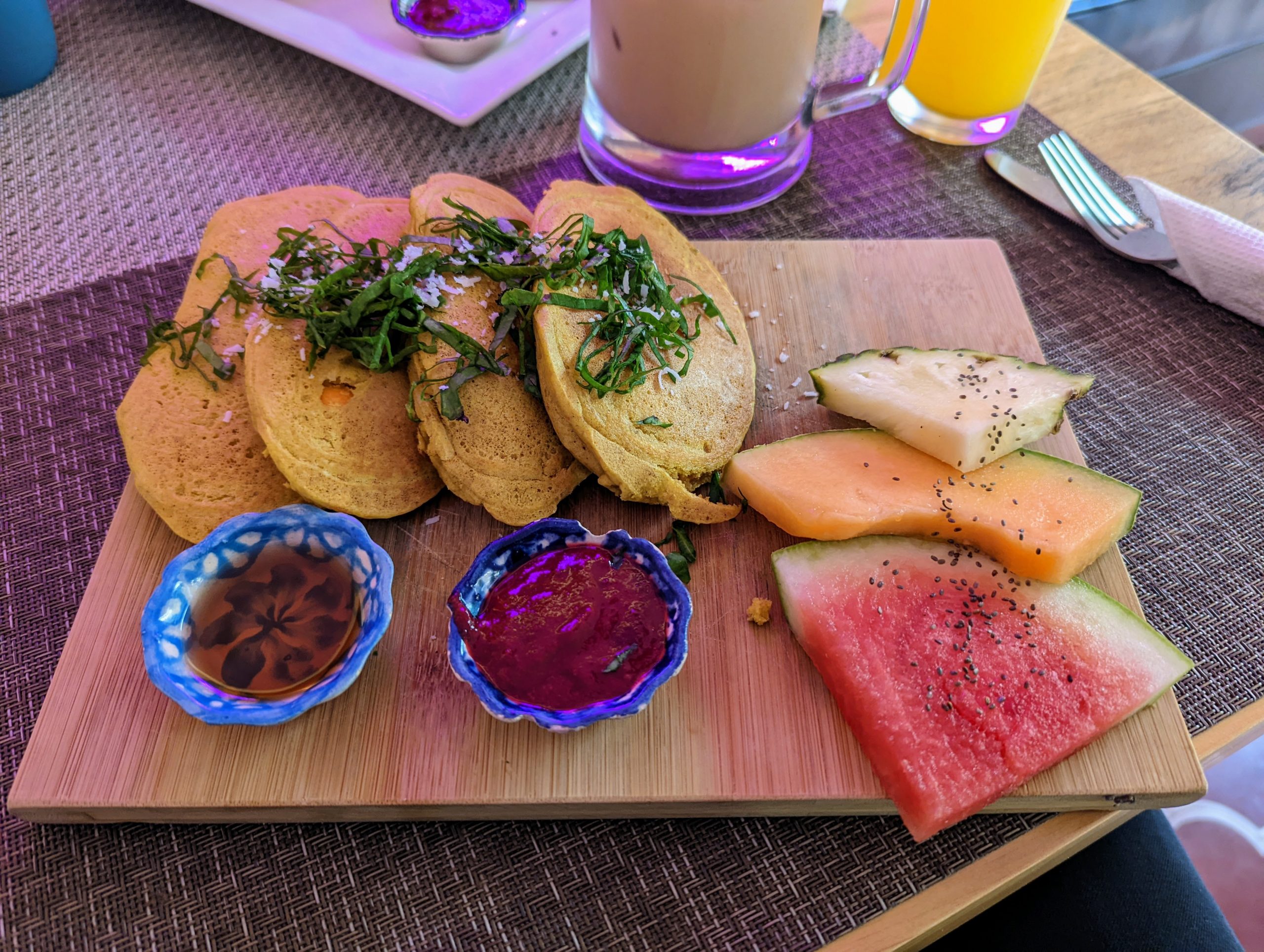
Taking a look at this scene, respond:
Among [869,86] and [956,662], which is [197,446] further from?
[869,86]

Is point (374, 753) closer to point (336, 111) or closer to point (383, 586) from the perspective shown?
point (383, 586)

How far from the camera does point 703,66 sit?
212 cm

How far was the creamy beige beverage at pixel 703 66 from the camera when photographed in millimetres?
2035

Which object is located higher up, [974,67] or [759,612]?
[974,67]

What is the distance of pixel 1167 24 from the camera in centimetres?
358

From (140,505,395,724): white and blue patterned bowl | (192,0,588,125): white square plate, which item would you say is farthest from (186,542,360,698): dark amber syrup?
(192,0,588,125): white square plate

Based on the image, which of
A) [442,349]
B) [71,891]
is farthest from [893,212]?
[71,891]

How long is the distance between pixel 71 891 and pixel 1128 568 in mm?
2162

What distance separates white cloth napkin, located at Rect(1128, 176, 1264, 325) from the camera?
226 cm

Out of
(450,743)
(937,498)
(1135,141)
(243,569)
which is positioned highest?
(1135,141)

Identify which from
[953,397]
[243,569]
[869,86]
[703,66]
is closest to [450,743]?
[243,569]

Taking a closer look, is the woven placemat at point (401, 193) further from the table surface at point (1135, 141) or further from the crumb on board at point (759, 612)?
the crumb on board at point (759, 612)

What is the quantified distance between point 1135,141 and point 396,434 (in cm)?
270

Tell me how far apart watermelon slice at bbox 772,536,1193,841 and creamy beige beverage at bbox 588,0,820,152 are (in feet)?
4.19
